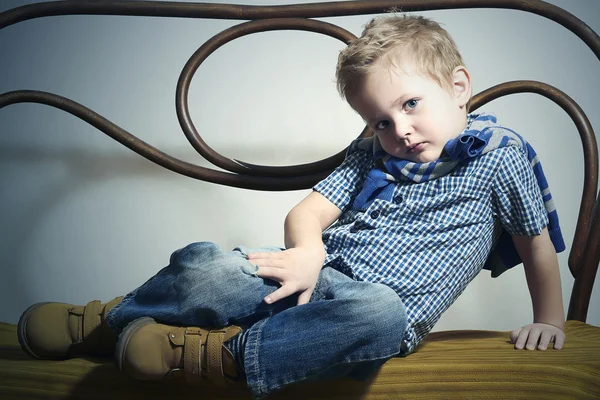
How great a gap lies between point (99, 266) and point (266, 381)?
3.06 ft

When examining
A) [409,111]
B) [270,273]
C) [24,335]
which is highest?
[409,111]

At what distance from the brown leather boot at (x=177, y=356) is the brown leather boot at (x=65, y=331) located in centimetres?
16

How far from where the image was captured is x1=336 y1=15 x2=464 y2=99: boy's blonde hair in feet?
3.12

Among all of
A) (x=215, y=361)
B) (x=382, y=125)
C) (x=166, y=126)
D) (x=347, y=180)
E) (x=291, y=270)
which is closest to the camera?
(x=215, y=361)

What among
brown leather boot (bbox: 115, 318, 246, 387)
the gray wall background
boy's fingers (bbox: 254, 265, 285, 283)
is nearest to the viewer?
brown leather boot (bbox: 115, 318, 246, 387)

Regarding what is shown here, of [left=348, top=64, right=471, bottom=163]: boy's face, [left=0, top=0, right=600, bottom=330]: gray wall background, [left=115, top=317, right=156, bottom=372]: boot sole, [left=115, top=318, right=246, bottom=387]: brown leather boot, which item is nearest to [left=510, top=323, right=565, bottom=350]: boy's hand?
[left=348, top=64, right=471, bottom=163]: boy's face

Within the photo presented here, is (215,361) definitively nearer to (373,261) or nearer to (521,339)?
(373,261)

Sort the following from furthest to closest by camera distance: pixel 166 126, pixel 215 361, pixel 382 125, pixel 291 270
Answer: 1. pixel 166 126
2. pixel 382 125
3. pixel 291 270
4. pixel 215 361

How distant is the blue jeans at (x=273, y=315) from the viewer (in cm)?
75

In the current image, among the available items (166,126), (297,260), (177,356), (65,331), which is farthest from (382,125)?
(166,126)

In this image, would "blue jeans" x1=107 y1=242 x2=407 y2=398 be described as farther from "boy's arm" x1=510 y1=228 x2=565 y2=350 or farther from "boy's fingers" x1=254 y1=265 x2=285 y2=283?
"boy's arm" x1=510 y1=228 x2=565 y2=350

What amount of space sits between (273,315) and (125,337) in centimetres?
19

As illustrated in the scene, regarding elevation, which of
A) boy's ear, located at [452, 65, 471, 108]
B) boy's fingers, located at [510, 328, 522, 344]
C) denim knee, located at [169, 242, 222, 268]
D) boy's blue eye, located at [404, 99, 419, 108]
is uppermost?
boy's ear, located at [452, 65, 471, 108]

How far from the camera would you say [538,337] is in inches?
35.5
